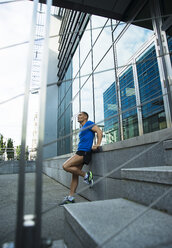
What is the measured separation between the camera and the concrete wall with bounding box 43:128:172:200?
1562 mm

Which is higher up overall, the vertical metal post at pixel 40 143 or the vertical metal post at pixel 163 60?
the vertical metal post at pixel 163 60

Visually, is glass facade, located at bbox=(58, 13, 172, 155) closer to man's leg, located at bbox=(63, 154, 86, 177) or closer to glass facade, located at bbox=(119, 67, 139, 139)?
glass facade, located at bbox=(119, 67, 139, 139)

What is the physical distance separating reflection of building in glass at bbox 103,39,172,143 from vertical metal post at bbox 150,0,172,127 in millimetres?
90

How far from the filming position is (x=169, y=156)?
1424 mm

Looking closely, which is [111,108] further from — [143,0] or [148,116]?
[143,0]

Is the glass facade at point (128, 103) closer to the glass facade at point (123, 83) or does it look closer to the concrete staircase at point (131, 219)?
the glass facade at point (123, 83)

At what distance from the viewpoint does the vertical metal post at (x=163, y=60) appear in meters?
2.50

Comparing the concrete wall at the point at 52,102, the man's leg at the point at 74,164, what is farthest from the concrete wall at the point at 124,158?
the concrete wall at the point at 52,102

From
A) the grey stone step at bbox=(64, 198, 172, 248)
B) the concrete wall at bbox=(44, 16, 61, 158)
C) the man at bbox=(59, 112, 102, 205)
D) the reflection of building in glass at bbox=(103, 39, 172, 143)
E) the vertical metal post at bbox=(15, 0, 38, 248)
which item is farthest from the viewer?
the concrete wall at bbox=(44, 16, 61, 158)

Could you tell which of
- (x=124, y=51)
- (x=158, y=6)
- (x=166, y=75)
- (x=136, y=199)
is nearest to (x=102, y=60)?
(x=124, y=51)

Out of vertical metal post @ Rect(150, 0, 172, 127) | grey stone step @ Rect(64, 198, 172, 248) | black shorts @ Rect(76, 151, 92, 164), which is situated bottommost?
grey stone step @ Rect(64, 198, 172, 248)

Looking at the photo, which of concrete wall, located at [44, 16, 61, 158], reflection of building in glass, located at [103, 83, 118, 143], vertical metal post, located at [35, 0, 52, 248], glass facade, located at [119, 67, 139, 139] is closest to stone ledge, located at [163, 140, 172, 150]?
vertical metal post, located at [35, 0, 52, 248]

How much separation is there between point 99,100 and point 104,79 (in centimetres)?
61

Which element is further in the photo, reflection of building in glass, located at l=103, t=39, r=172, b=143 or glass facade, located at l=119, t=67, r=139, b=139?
glass facade, located at l=119, t=67, r=139, b=139
